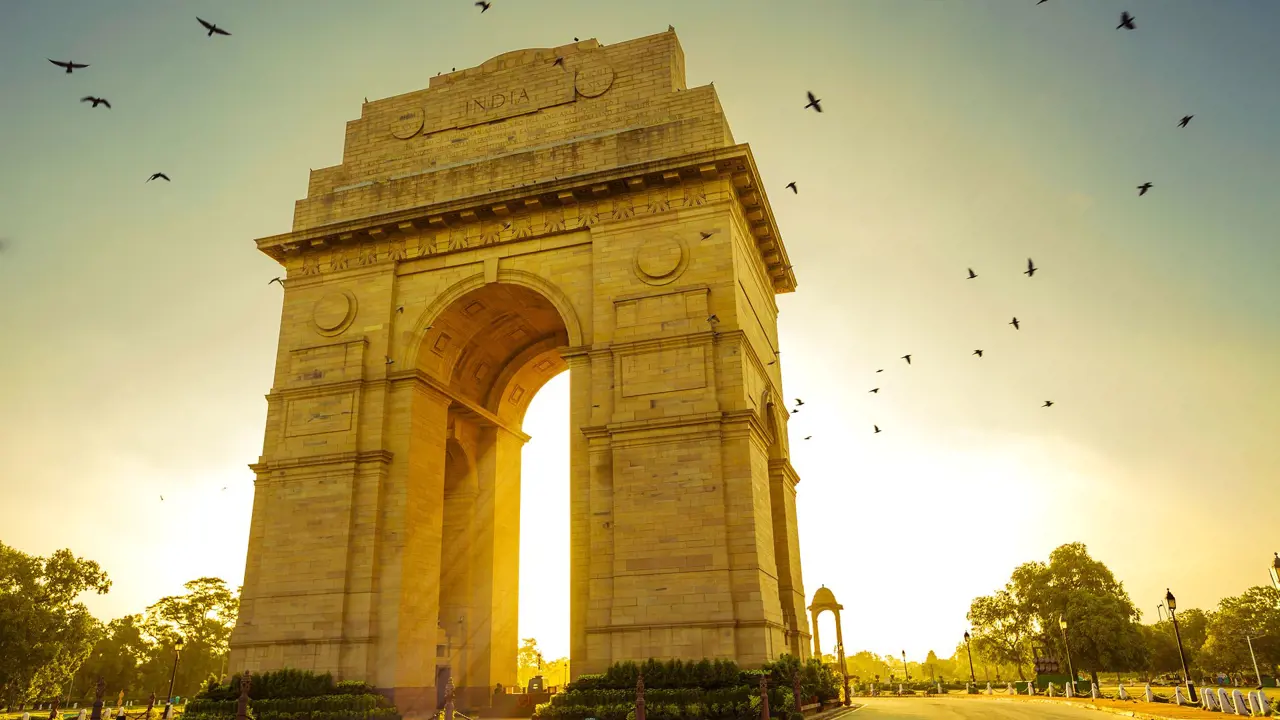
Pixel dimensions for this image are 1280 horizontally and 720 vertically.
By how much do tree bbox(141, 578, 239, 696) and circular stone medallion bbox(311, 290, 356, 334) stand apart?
5138cm

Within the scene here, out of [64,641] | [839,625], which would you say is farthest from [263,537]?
[64,641]

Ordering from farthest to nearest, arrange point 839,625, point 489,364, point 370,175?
point 839,625, point 489,364, point 370,175

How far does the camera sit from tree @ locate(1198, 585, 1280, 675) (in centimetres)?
6607

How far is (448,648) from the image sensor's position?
26.7m

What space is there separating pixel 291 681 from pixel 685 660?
9303 mm

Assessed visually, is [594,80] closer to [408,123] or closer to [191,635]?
[408,123]

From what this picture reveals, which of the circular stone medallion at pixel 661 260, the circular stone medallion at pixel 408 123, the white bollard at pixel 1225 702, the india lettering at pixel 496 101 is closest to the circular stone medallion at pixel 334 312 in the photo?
the circular stone medallion at pixel 408 123

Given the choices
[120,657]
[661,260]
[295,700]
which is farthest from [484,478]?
[120,657]

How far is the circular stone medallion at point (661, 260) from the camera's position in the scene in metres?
21.4

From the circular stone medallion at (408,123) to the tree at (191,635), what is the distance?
5323 cm

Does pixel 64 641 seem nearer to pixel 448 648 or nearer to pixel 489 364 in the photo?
pixel 448 648

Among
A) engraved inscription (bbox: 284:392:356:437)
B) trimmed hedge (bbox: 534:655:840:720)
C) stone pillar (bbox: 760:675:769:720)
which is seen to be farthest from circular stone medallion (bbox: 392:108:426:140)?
stone pillar (bbox: 760:675:769:720)

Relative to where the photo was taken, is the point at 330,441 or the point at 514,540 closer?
the point at 330,441

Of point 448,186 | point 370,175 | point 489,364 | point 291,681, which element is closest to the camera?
point 291,681
